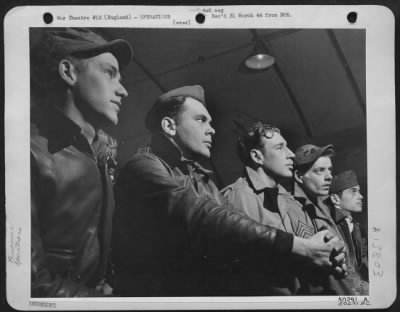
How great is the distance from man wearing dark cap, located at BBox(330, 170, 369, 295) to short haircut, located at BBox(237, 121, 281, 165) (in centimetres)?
21

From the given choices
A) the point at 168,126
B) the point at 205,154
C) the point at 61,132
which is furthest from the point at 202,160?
the point at 61,132

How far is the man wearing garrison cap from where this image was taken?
1167 millimetres

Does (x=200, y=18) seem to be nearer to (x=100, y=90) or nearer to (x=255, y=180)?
(x=100, y=90)

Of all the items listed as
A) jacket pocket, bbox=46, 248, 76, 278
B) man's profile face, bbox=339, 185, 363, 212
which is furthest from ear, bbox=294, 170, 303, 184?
jacket pocket, bbox=46, 248, 76, 278

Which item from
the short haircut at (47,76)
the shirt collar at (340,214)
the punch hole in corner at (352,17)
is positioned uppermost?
the punch hole in corner at (352,17)

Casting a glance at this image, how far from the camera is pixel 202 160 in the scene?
3.92 ft

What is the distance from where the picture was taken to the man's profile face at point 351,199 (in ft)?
3.98

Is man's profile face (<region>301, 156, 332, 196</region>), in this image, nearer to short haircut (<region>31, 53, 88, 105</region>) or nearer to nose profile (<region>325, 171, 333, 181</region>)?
nose profile (<region>325, 171, 333, 181</region>)

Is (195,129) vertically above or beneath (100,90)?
beneath

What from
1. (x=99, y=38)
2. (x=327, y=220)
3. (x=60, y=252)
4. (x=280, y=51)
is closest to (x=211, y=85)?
(x=280, y=51)

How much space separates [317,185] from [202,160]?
304 millimetres

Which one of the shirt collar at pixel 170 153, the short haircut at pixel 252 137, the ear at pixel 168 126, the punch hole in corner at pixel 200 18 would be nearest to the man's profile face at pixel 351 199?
the short haircut at pixel 252 137

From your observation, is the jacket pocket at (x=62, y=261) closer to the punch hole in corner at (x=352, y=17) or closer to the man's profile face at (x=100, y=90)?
the man's profile face at (x=100, y=90)

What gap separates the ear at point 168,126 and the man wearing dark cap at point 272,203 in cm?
17
